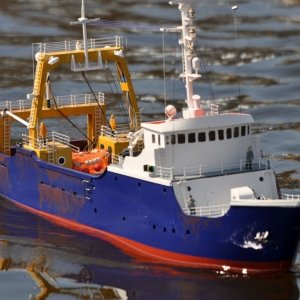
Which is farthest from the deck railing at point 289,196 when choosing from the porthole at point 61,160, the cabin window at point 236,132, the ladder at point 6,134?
the ladder at point 6,134

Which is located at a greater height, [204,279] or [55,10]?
[55,10]

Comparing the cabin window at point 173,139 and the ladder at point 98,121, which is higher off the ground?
the ladder at point 98,121

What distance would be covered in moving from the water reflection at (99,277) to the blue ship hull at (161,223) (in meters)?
0.53

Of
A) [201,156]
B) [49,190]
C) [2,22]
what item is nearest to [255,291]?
[201,156]

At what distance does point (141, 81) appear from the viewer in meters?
79.4

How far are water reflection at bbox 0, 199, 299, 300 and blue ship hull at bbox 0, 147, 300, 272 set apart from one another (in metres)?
0.53

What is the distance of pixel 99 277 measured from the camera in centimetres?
4884

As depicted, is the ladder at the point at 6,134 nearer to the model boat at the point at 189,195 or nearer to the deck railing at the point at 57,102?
the deck railing at the point at 57,102

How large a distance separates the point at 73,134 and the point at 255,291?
22211 mm

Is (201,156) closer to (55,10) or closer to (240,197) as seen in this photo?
(240,197)

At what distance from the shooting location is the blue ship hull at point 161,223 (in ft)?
156

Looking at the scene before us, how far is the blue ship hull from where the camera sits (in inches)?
1874

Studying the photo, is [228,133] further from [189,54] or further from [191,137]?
[189,54]

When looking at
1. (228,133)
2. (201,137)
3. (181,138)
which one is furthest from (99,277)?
(228,133)
